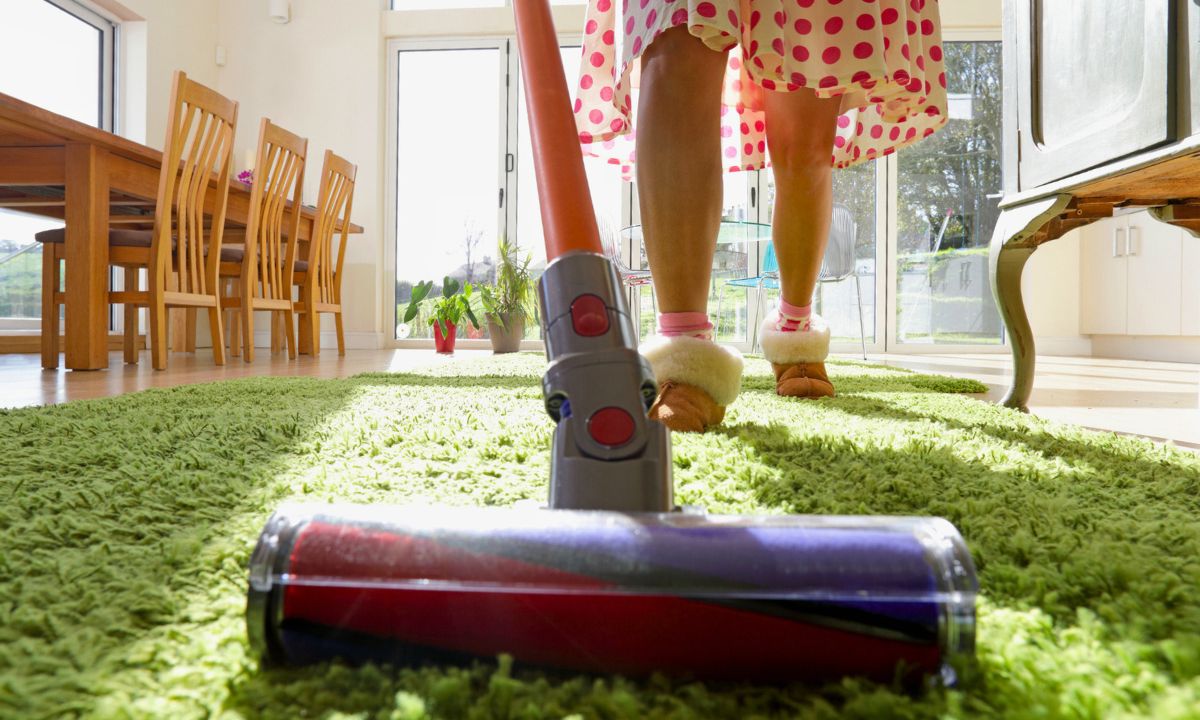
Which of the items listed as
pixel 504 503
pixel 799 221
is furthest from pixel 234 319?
pixel 504 503

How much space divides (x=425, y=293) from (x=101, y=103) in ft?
7.15

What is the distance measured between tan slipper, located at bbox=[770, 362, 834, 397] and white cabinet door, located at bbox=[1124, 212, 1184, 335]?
335 centimetres

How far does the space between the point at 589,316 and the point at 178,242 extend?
280cm

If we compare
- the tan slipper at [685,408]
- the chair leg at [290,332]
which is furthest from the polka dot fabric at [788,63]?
the chair leg at [290,332]

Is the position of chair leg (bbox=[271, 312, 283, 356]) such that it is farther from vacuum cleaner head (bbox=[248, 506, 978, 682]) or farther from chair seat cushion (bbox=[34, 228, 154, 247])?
vacuum cleaner head (bbox=[248, 506, 978, 682])

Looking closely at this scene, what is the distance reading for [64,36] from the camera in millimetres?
4461

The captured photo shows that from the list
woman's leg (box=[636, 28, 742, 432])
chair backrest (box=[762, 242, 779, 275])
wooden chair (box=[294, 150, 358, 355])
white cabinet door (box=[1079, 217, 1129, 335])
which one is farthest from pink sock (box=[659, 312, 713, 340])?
white cabinet door (box=[1079, 217, 1129, 335])

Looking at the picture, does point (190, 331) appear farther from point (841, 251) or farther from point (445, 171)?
point (841, 251)

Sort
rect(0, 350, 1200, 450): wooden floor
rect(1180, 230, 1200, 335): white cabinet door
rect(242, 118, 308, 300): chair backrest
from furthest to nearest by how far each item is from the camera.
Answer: rect(1180, 230, 1200, 335): white cabinet door → rect(242, 118, 308, 300): chair backrest → rect(0, 350, 1200, 450): wooden floor

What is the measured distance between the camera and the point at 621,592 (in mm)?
238

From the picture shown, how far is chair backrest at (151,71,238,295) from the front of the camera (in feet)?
8.60

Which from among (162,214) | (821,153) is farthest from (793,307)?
(162,214)

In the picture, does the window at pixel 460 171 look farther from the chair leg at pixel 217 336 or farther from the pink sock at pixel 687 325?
the pink sock at pixel 687 325

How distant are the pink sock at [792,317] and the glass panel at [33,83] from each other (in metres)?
3.92
